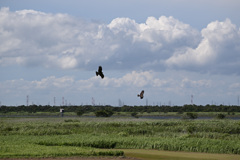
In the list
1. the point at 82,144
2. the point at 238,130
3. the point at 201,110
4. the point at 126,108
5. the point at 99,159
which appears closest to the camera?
the point at 99,159

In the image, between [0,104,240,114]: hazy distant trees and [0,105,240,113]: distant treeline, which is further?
[0,105,240,113]: distant treeline

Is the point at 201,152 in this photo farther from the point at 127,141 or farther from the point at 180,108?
Answer: the point at 180,108

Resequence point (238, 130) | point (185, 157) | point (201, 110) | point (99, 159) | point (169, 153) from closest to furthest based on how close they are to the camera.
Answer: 1. point (99, 159)
2. point (185, 157)
3. point (169, 153)
4. point (238, 130)
5. point (201, 110)

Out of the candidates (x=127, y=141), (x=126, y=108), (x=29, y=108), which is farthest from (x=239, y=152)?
(x=29, y=108)

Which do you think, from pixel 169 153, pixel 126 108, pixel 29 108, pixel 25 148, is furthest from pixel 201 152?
pixel 29 108

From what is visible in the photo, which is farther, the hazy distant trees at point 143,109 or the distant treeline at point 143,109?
the distant treeline at point 143,109

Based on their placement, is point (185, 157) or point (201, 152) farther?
point (201, 152)

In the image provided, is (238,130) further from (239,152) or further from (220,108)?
(220,108)

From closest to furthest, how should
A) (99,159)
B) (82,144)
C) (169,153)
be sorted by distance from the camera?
(99,159) < (169,153) < (82,144)

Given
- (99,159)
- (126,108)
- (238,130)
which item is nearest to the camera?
(99,159)

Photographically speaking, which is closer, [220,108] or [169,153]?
[169,153]

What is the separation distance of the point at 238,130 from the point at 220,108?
11712cm

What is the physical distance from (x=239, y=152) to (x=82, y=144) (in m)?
13.7

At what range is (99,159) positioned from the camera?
87.2 feet
